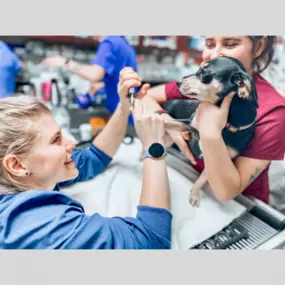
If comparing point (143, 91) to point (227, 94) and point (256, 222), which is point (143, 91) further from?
point (256, 222)

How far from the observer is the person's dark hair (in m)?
0.50

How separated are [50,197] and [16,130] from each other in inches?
4.8

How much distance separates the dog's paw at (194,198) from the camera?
59cm

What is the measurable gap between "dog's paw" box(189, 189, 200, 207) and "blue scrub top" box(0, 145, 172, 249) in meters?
0.13

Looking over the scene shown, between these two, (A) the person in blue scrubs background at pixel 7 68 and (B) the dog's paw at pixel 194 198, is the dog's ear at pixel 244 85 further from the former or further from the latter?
(A) the person in blue scrubs background at pixel 7 68

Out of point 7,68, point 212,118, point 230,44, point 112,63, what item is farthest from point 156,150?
point 7,68

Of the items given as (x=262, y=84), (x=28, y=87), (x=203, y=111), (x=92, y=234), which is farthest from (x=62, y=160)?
(x=28, y=87)

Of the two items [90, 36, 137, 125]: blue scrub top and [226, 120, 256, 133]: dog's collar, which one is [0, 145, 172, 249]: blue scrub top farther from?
[90, 36, 137, 125]: blue scrub top

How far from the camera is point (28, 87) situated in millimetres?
1086

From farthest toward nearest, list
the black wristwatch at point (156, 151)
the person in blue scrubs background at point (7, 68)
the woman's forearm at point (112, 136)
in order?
the person in blue scrubs background at point (7, 68) < the woman's forearm at point (112, 136) < the black wristwatch at point (156, 151)

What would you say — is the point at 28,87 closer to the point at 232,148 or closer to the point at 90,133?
the point at 90,133

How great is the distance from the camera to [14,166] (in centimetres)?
46

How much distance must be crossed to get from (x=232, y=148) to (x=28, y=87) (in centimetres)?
86

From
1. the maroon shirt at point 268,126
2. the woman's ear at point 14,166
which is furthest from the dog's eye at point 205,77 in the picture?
the woman's ear at point 14,166
